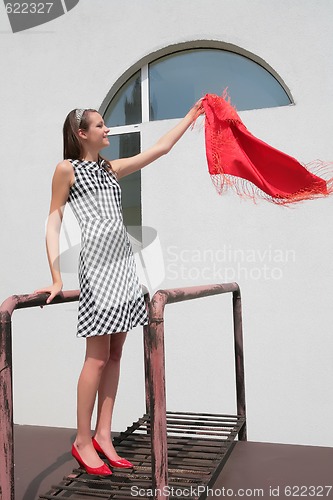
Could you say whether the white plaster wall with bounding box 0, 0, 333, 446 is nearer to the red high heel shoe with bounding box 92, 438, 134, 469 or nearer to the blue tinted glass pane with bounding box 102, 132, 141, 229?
the blue tinted glass pane with bounding box 102, 132, 141, 229

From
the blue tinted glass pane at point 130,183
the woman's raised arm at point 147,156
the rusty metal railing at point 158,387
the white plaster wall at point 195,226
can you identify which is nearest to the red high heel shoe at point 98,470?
the rusty metal railing at point 158,387

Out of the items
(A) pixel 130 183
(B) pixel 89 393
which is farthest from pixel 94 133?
(A) pixel 130 183

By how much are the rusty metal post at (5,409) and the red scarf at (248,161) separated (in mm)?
1192

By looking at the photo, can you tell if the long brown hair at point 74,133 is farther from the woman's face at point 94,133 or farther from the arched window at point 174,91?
the arched window at point 174,91

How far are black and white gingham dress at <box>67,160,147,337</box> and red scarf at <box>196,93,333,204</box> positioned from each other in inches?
23.0

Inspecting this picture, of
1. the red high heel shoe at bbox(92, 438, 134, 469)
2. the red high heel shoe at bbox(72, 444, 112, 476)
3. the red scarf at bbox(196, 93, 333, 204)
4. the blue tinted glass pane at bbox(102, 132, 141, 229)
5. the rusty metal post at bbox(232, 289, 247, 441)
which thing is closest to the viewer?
the red high heel shoe at bbox(72, 444, 112, 476)

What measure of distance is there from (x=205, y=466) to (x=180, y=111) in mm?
2558

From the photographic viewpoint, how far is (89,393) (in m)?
1.75

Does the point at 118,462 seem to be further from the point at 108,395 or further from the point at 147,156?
the point at 147,156

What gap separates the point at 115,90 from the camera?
3.76 metres

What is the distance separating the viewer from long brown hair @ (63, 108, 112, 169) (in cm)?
180

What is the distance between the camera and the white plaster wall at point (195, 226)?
126 inches

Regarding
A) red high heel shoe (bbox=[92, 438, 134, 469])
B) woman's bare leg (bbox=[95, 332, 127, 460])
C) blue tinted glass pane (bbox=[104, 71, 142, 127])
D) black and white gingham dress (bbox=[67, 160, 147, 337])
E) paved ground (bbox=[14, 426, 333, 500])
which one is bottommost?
paved ground (bbox=[14, 426, 333, 500])

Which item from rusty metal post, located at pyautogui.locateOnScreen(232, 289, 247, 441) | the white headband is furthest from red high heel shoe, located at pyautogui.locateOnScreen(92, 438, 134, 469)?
the white headband
